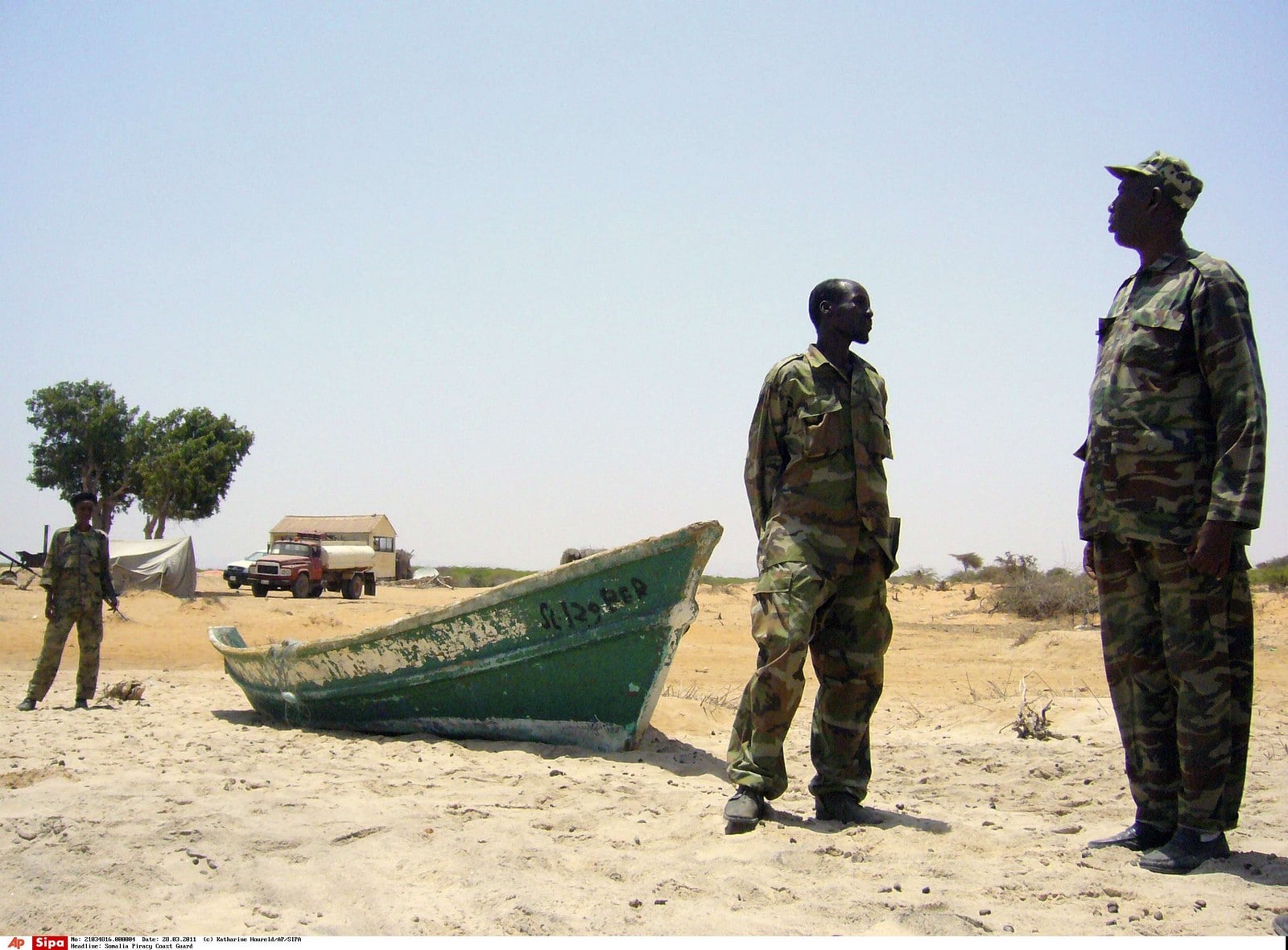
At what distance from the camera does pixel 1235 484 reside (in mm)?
2828

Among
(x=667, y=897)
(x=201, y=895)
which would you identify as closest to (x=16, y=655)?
(x=201, y=895)

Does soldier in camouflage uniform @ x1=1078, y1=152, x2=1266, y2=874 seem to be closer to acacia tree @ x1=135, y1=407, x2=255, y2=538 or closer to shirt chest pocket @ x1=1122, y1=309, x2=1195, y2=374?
shirt chest pocket @ x1=1122, y1=309, x2=1195, y2=374

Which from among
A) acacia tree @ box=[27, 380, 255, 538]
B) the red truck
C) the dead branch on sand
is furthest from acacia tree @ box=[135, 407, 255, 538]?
the dead branch on sand

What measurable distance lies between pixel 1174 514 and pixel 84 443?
1496 inches

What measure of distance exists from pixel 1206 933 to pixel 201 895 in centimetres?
257

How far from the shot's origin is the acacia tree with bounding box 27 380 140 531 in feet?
114

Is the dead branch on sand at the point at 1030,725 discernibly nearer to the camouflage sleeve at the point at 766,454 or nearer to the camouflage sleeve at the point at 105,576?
the camouflage sleeve at the point at 766,454

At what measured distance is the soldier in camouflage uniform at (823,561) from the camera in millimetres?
3510

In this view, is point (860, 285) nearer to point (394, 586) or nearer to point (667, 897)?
point (667, 897)

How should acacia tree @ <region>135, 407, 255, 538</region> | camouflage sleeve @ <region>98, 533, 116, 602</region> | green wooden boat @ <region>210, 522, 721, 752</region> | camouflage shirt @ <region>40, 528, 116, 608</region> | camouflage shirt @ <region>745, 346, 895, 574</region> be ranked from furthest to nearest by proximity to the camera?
acacia tree @ <region>135, 407, 255, 538</region> → camouflage sleeve @ <region>98, 533, 116, 602</region> → camouflage shirt @ <region>40, 528, 116, 608</region> → green wooden boat @ <region>210, 522, 721, 752</region> → camouflage shirt @ <region>745, 346, 895, 574</region>

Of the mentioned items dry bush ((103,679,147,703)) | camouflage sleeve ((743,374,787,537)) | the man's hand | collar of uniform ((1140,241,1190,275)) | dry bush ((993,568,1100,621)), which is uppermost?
collar of uniform ((1140,241,1190,275))

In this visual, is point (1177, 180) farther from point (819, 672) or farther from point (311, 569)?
point (311, 569)

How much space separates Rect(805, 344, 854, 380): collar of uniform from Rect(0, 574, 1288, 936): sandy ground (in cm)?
162

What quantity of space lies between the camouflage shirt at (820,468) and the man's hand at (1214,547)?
1070 mm
